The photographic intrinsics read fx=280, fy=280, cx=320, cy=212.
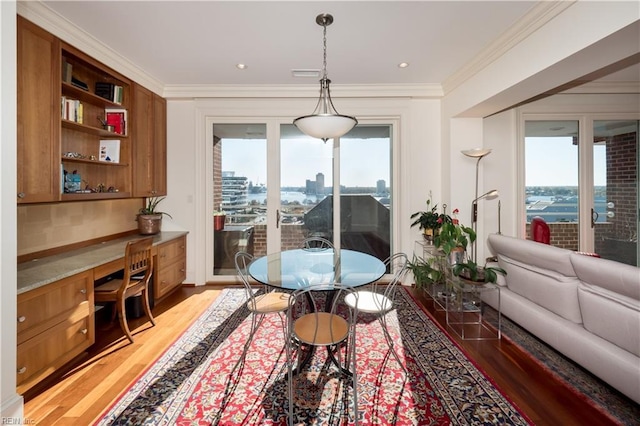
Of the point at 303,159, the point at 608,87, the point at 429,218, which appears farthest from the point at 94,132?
the point at 608,87

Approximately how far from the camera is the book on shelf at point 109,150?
10.5ft

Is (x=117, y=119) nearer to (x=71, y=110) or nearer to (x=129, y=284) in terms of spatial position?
(x=71, y=110)

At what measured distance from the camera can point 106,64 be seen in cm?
292

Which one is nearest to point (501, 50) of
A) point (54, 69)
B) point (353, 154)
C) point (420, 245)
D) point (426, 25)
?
point (426, 25)

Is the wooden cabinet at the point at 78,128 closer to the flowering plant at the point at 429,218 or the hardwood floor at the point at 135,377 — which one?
the hardwood floor at the point at 135,377

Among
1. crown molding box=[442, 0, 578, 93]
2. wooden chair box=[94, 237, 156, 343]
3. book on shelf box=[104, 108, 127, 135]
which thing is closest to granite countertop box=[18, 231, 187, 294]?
wooden chair box=[94, 237, 156, 343]

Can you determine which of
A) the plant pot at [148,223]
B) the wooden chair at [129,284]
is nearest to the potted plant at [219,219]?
the plant pot at [148,223]

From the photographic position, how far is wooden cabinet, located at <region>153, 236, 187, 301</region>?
327 cm

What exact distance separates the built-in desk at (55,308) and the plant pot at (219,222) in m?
1.46

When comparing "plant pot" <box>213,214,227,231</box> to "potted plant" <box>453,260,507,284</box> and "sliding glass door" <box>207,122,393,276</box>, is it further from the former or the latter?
"potted plant" <box>453,260,507,284</box>

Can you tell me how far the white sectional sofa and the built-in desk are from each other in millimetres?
3720

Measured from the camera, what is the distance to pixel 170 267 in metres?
3.53

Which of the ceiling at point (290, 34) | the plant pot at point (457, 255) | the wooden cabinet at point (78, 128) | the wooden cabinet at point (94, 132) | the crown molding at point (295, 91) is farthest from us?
the crown molding at point (295, 91)

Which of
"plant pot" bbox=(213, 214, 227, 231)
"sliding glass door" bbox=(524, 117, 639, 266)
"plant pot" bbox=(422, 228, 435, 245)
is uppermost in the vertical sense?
"sliding glass door" bbox=(524, 117, 639, 266)
